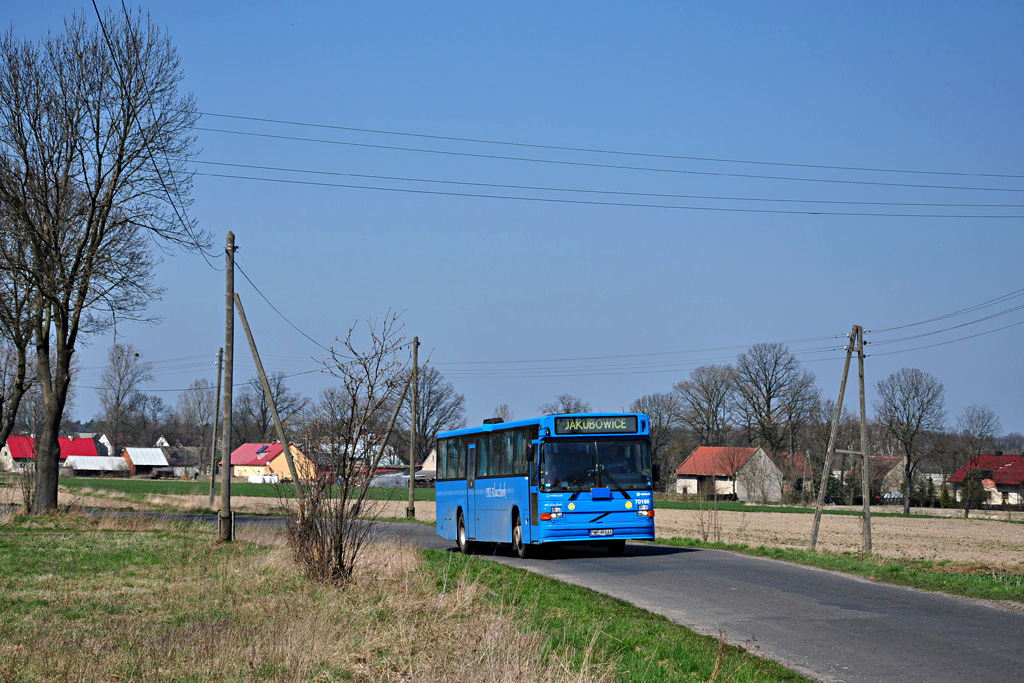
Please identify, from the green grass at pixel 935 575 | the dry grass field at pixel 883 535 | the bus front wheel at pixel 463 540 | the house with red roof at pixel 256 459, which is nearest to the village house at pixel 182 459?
the house with red roof at pixel 256 459

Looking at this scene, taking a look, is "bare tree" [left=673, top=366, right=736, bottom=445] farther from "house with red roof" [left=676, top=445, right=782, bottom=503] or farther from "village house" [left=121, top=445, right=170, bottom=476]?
"village house" [left=121, top=445, right=170, bottom=476]

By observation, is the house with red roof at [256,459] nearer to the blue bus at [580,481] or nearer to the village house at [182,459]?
the village house at [182,459]

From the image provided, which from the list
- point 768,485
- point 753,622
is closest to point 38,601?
point 753,622

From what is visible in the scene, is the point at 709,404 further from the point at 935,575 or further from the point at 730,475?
the point at 935,575

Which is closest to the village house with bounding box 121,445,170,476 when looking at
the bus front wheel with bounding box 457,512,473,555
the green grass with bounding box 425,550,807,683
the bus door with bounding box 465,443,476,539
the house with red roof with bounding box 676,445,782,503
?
the house with red roof with bounding box 676,445,782,503

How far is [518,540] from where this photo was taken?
22.7 meters

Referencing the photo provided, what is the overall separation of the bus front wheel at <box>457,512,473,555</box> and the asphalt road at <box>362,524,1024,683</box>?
561 cm

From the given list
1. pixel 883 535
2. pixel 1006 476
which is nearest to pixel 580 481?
pixel 883 535

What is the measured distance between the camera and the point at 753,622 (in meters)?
12.0

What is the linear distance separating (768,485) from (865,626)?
9452 centimetres

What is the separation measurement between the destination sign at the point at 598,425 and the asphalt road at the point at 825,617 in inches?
113

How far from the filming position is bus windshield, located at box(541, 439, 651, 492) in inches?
849

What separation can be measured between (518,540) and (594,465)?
8.37 feet

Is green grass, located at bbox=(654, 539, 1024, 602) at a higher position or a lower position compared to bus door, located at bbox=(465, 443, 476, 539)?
lower
